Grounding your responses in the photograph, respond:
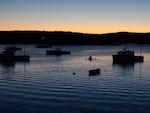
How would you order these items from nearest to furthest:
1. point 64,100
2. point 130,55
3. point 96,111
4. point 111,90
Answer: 1. point 96,111
2. point 64,100
3. point 111,90
4. point 130,55

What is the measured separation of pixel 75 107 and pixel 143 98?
8287mm

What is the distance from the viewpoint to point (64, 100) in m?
32.8

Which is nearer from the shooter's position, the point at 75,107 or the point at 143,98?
the point at 75,107

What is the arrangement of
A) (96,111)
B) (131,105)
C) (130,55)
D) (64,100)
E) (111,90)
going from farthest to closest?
(130,55), (111,90), (64,100), (131,105), (96,111)

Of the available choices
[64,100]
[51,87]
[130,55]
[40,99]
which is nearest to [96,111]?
[64,100]

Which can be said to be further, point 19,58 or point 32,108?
point 19,58

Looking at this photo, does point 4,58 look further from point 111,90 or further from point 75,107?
point 75,107

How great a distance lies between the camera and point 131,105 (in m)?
30.3

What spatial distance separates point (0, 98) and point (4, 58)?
222 ft

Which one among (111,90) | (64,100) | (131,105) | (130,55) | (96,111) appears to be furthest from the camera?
(130,55)

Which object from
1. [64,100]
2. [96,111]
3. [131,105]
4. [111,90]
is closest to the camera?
[96,111]

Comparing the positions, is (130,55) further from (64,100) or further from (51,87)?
(64,100)

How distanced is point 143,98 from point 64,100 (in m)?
8.28

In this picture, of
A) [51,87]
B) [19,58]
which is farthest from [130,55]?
[51,87]
